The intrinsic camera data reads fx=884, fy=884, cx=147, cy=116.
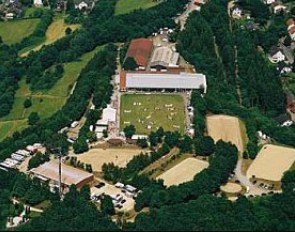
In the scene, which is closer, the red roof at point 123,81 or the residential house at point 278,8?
the red roof at point 123,81

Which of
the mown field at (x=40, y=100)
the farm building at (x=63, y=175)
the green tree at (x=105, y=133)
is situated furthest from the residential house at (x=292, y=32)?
the farm building at (x=63, y=175)

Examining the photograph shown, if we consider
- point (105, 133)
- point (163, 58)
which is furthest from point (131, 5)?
point (105, 133)

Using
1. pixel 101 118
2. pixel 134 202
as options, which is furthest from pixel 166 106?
pixel 134 202

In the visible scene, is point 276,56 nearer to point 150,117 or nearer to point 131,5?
point 131,5

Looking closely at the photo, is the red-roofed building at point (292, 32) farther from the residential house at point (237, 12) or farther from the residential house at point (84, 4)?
the residential house at point (84, 4)

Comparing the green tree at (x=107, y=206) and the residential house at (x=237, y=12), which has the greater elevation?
the residential house at (x=237, y=12)

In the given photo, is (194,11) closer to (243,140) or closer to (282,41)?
(282,41)

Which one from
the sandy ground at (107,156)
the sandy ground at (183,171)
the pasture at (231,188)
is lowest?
the pasture at (231,188)

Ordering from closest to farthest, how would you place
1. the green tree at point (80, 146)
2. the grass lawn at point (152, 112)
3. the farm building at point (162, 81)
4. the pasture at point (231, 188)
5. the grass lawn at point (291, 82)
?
1. the pasture at point (231, 188)
2. the green tree at point (80, 146)
3. the grass lawn at point (152, 112)
4. the farm building at point (162, 81)
5. the grass lawn at point (291, 82)
